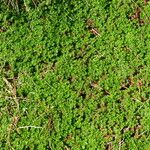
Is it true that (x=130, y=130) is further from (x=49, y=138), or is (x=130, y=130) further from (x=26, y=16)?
(x=26, y=16)

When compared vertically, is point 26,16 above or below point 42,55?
above

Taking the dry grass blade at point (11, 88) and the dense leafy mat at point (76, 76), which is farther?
the dry grass blade at point (11, 88)

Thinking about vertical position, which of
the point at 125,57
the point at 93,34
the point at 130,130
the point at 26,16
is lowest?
the point at 130,130

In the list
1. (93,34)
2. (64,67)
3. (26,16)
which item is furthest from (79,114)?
(26,16)

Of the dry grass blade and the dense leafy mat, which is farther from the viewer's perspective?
the dry grass blade

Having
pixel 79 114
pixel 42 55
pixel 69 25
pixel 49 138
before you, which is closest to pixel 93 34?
pixel 69 25

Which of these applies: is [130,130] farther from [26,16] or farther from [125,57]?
[26,16]

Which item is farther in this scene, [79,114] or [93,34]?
[93,34]
